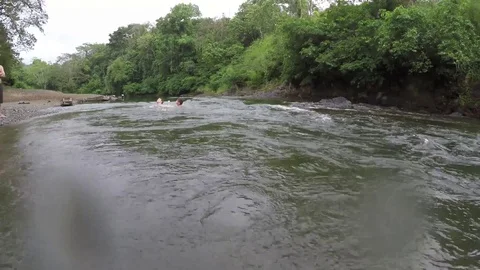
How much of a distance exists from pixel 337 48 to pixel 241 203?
18.7m

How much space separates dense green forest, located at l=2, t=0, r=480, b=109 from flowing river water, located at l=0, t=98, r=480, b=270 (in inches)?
313

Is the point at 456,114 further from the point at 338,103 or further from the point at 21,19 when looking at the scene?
the point at 21,19

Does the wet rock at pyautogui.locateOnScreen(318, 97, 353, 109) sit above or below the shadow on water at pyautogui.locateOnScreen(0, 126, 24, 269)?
above

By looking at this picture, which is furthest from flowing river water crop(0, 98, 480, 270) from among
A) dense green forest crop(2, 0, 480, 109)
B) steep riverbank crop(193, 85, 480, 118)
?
dense green forest crop(2, 0, 480, 109)

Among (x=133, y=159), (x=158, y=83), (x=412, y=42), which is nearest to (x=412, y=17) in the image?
(x=412, y=42)

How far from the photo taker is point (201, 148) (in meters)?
8.87

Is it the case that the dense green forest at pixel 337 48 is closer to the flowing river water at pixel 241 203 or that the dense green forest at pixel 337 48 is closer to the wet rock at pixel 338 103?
the wet rock at pixel 338 103

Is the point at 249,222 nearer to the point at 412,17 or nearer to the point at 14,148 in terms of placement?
the point at 14,148

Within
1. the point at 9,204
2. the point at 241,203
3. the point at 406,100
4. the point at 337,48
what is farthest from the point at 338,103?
the point at 9,204

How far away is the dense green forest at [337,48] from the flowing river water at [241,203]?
7.95 m

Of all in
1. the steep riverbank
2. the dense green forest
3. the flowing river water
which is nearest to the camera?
the flowing river water

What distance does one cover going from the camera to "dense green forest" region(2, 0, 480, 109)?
53.6 feet

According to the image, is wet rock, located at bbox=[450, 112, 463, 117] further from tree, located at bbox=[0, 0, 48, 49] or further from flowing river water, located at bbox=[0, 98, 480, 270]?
tree, located at bbox=[0, 0, 48, 49]

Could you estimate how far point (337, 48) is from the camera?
21859 millimetres
